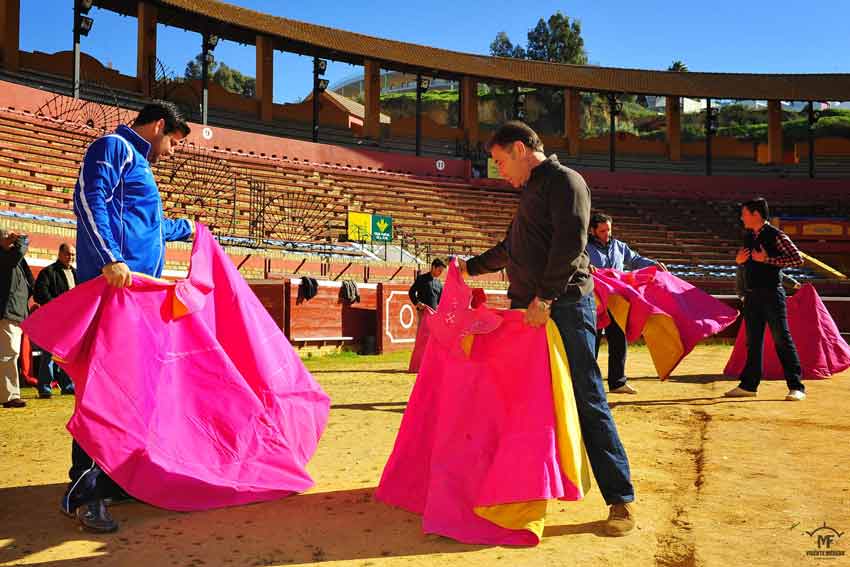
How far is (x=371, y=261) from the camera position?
17188mm

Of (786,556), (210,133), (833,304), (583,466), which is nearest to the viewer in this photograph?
(786,556)

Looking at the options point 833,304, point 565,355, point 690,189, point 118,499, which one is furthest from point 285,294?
point 690,189

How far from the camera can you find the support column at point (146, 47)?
22266 mm

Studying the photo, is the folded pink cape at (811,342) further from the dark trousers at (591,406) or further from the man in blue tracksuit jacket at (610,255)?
the dark trousers at (591,406)

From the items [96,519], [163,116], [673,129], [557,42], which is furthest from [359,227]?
[557,42]

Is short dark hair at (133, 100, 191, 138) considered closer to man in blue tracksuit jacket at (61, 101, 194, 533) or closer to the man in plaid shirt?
man in blue tracksuit jacket at (61, 101, 194, 533)

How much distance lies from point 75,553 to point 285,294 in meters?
8.91

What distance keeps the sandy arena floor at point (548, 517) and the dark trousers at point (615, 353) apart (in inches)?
55.8

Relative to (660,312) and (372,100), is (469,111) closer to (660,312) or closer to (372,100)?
(372,100)

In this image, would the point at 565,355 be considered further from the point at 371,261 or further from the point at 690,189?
the point at 690,189

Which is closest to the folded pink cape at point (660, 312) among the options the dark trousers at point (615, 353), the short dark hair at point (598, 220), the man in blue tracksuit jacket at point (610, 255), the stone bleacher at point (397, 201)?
the man in blue tracksuit jacket at point (610, 255)

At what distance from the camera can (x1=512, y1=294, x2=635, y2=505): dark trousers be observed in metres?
Result: 2.83

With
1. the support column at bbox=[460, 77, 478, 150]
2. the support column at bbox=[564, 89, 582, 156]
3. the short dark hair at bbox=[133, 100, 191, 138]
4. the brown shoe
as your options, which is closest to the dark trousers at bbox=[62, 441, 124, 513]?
the short dark hair at bbox=[133, 100, 191, 138]

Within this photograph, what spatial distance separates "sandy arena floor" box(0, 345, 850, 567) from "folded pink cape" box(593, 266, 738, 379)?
1.83 feet
